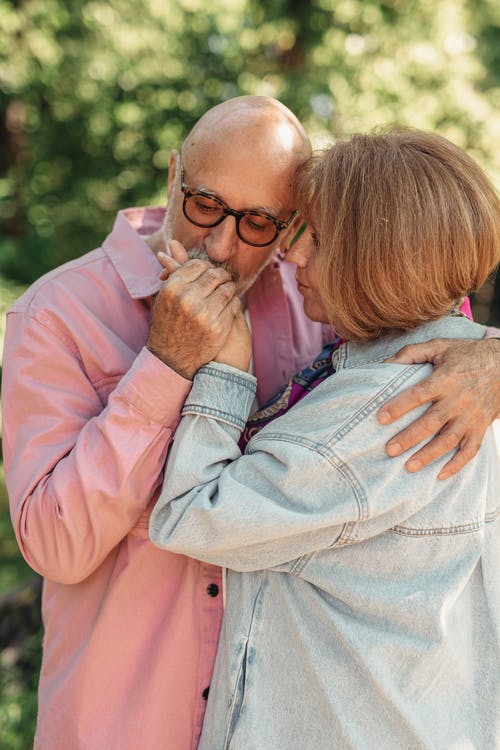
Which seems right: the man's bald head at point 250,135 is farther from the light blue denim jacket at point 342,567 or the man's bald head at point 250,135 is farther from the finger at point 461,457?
the finger at point 461,457

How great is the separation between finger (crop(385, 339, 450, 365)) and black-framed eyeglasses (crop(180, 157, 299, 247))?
66 centimetres

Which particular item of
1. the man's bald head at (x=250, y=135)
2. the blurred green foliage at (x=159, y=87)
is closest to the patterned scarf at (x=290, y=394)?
the man's bald head at (x=250, y=135)

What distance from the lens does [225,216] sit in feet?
7.18

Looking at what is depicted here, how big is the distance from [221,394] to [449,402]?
0.53 meters

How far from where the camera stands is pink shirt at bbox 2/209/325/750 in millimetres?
1794

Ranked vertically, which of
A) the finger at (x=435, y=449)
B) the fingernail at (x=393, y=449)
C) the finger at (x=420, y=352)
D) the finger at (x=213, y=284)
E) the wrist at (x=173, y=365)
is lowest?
the finger at (x=435, y=449)

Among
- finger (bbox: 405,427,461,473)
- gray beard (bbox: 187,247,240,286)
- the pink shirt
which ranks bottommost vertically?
the pink shirt

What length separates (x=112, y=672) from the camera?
6.40 feet

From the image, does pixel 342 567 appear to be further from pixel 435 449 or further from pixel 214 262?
pixel 214 262

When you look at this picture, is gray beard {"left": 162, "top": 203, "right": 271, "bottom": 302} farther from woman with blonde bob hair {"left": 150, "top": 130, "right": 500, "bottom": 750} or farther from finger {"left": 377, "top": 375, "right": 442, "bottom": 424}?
finger {"left": 377, "top": 375, "right": 442, "bottom": 424}

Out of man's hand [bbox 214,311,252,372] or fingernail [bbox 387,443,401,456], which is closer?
fingernail [bbox 387,443,401,456]

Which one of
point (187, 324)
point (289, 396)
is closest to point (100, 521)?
point (187, 324)

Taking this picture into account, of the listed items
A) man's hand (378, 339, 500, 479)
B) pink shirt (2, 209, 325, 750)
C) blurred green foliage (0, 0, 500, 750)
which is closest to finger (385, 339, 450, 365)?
man's hand (378, 339, 500, 479)

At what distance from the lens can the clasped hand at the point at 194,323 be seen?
1806mm
